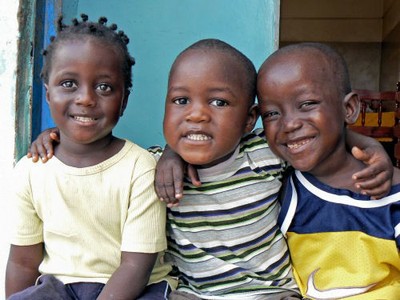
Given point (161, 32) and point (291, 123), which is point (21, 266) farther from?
point (161, 32)

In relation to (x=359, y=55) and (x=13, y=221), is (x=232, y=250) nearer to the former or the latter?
(x=13, y=221)

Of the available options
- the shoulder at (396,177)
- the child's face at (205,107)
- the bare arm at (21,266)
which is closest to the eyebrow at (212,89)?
the child's face at (205,107)

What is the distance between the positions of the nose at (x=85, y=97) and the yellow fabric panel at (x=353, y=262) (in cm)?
80

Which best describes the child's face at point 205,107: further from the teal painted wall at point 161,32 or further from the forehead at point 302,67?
the teal painted wall at point 161,32

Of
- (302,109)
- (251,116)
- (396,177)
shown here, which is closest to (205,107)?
(251,116)

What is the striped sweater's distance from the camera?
5.65 ft

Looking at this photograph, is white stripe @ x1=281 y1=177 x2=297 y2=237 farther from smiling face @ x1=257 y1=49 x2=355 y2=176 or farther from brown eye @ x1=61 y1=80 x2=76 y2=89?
brown eye @ x1=61 y1=80 x2=76 y2=89

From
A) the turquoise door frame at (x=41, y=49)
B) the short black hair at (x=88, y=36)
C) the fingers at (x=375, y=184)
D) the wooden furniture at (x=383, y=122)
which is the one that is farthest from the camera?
the wooden furniture at (x=383, y=122)

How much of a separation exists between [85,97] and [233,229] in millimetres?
632

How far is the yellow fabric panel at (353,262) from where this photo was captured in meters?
1.63

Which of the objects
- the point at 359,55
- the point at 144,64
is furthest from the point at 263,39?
the point at 359,55

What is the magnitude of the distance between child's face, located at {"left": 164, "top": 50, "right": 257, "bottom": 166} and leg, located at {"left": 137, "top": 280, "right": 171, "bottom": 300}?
44cm

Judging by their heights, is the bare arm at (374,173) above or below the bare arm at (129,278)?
above

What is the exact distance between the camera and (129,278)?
1.60 metres
